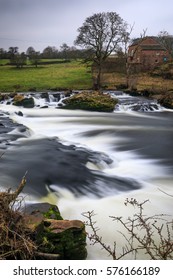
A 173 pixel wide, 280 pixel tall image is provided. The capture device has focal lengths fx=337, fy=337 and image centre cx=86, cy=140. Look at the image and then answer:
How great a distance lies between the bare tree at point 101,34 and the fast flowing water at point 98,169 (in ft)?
10.3

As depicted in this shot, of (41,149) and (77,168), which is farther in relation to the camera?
(41,149)

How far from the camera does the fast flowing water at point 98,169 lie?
2.66 metres

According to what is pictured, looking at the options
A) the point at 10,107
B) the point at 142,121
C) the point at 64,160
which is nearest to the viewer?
the point at 64,160

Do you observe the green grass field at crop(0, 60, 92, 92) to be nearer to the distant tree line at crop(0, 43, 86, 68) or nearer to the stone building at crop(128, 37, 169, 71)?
→ the stone building at crop(128, 37, 169, 71)

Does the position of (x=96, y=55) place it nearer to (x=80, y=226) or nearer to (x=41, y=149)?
(x=41, y=149)

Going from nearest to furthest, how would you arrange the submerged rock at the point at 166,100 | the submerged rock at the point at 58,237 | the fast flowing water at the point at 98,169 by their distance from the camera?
the submerged rock at the point at 58,237 < the fast flowing water at the point at 98,169 < the submerged rock at the point at 166,100

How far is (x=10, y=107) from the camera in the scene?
8555 millimetres

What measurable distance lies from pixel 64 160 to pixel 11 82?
28.8 feet

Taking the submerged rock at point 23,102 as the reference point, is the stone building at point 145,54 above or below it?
above

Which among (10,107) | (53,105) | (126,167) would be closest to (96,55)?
(53,105)

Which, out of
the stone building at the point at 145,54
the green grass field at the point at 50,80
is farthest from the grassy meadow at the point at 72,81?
the stone building at the point at 145,54

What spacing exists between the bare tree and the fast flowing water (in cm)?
313

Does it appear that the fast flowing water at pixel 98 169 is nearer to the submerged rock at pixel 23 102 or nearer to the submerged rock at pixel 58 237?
the submerged rock at pixel 58 237

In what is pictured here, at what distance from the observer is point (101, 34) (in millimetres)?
8969
